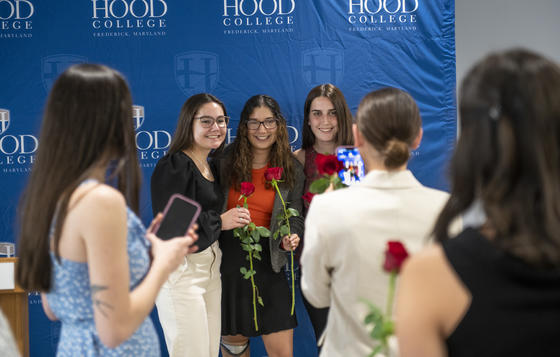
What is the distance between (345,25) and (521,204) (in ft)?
10.7

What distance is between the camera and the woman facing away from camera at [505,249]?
3.10 ft

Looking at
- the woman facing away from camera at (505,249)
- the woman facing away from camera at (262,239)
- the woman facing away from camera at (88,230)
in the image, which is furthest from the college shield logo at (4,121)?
the woman facing away from camera at (505,249)

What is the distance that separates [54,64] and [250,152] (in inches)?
66.4

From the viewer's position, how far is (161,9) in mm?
3943

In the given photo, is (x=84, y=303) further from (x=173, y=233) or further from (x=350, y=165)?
(x=350, y=165)

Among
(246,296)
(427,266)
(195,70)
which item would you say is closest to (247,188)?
(246,296)

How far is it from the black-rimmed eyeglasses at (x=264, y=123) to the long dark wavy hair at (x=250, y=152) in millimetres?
28

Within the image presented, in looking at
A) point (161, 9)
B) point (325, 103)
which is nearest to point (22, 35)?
point (161, 9)

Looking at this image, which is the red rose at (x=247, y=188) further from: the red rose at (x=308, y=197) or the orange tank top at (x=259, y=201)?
the red rose at (x=308, y=197)

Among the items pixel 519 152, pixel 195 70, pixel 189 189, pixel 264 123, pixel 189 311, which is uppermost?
pixel 195 70

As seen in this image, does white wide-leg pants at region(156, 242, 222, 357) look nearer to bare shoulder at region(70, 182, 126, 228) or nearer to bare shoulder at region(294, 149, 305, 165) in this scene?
bare shoulder at region(294, 149, 305, 165)

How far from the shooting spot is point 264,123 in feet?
11.8

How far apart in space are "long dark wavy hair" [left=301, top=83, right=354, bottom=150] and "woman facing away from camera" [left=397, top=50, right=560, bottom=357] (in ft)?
8.58

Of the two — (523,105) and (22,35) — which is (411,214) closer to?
(523,105)
